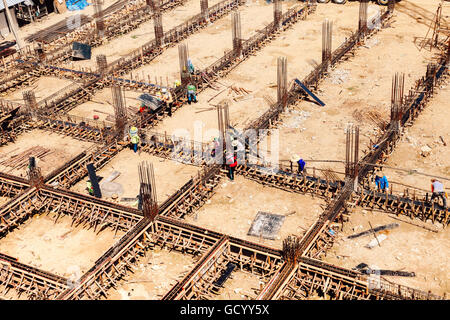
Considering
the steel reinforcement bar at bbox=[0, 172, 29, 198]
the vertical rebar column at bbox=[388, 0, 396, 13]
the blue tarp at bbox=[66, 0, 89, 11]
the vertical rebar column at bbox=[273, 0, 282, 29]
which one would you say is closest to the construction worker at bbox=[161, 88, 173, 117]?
the steel reinforcement bar at bbox=[0, 172, 29, 198]

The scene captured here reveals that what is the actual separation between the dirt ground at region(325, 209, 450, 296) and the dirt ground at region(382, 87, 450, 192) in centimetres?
320

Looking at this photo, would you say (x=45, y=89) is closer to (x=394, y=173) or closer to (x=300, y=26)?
(x=300, y=26)

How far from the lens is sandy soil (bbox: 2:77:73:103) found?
39.1m

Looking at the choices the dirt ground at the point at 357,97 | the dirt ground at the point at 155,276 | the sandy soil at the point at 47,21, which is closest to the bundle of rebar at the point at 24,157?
the dirt ground at the point at 155,276

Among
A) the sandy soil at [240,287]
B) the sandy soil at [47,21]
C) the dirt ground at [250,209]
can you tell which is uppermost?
the sandy soil at [47,21]

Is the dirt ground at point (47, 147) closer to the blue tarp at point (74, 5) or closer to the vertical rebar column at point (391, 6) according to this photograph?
the blue tarp at point (74, 5)

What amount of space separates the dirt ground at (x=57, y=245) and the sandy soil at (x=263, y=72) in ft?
30.9

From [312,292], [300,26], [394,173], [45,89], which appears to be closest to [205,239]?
[312,292]

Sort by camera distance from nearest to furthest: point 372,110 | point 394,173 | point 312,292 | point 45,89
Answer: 1. point 312,292
2. point 394,173
3. point 372,110
4. point 45,89

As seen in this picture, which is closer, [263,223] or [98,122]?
[263,223]

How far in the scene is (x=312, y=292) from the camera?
2150 cm

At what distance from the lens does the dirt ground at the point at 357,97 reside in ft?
102

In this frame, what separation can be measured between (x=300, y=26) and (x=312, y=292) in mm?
30951

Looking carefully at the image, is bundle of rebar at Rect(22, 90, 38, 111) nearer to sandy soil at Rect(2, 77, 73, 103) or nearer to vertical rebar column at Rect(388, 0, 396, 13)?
sandy soil at Rect(2, 77, 73, 103)
